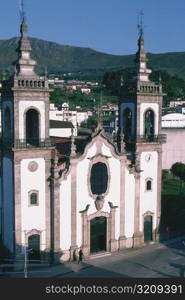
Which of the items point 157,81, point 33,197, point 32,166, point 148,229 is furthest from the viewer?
point 157,81

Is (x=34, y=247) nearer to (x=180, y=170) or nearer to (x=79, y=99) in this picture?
(x=180, y=170)

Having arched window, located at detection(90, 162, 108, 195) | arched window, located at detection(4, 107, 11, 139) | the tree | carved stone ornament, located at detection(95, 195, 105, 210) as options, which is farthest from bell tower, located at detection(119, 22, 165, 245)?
the tree

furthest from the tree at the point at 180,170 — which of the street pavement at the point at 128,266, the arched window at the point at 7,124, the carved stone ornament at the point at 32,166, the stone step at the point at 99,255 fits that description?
the arched window at the point at 7,124

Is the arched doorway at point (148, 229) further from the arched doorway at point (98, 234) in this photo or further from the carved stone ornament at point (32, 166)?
the carved stone ornament at point (32, 166)

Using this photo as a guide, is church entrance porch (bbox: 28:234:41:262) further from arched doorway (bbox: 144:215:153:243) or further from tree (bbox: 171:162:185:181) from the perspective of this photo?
tree (bbox: 171:162:185:181)

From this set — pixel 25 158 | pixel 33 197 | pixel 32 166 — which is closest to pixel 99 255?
pixel 33 197

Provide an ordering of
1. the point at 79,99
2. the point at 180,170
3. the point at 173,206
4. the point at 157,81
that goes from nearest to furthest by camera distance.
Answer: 1. the point at 173,206
2. the point at 180,170
3. the point at 157,81
4. the point at 79,99
